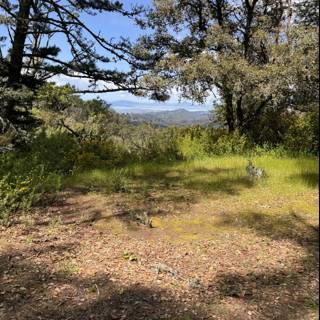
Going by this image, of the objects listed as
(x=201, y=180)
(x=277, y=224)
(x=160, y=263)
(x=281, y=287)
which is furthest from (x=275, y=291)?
(x=201, y=180)

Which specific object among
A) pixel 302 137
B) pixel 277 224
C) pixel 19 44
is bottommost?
pixel 277 224

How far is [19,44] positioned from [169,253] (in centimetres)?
752

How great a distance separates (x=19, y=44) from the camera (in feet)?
34.4

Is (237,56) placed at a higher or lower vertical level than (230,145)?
higher

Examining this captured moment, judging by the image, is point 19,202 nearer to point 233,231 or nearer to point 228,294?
point 233,231

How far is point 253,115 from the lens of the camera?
12719 mm

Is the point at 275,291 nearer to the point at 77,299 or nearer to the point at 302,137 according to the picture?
the point at 77,299

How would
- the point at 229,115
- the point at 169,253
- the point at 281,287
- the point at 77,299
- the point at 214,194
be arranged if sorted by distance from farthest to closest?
the point at 229,115 < the point at 214,194 < the point at 169,253 < the point at 281,287 < the point at 77,299

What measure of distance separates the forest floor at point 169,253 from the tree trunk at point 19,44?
3910mm

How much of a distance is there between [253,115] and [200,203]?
650 cm

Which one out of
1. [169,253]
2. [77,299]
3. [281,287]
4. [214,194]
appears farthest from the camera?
[214,194]

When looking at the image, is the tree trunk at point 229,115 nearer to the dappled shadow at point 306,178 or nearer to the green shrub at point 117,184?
the dappled shadow at point 306,178

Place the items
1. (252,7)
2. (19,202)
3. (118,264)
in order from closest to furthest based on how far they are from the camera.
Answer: (118,264), (19,202), (252,7)

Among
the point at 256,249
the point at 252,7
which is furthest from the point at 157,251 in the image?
the point at 252,7
